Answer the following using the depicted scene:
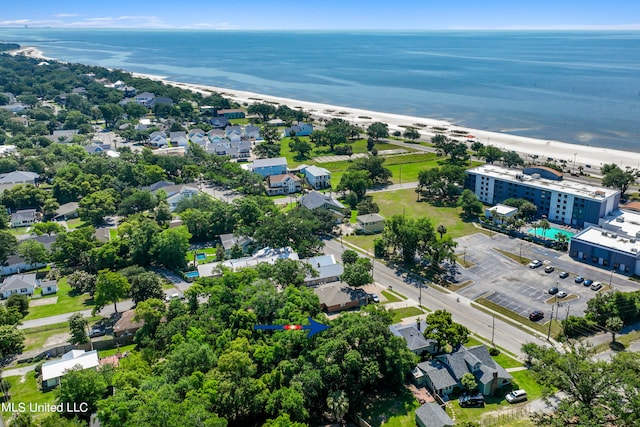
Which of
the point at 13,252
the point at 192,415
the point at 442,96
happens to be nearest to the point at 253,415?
the point at 192,415

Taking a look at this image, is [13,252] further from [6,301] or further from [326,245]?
[326,245]

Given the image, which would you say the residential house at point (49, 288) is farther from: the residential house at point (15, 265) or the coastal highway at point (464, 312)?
the coastal highway at point (464, 312)

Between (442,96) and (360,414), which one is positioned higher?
(442,96)

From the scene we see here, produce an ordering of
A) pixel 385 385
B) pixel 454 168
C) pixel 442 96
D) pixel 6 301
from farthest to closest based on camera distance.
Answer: pixel 442 96 → pixel 454 168 → pixel 6 301 → pixel 385 385

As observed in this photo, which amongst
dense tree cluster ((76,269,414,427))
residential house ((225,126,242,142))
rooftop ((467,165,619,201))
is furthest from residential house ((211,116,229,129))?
dense tree cluster ((76,269,414,427))

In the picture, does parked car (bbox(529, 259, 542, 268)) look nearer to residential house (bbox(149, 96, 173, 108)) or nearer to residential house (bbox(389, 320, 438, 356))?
residential house (bbox(389, 320, 438, 356))

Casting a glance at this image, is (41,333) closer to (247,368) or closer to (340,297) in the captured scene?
(247,368)
